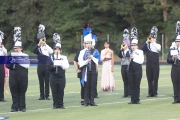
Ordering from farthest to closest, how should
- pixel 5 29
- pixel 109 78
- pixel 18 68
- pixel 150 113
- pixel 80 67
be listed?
pixel 5 29, pixel 109 78, pixel 80 67, pixel 18 68, pixel 150 113

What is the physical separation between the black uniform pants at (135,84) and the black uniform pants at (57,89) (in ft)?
7.55

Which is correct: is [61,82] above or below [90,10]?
below

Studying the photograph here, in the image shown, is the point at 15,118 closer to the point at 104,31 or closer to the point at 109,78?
the point at 109,78

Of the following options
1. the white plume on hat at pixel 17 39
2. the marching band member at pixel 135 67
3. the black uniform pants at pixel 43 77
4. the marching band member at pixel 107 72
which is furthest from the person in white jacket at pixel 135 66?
the marching band member at pixel 107 72

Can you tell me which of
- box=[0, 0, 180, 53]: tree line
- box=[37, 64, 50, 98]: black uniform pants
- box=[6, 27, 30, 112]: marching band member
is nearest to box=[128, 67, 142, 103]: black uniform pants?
box=[37, 64, 50, 98]: black uniform pants

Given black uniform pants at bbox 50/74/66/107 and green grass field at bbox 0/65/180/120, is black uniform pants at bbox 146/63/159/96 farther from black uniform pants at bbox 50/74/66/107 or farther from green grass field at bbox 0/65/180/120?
black uniform pants at bbox 50/74/66/107

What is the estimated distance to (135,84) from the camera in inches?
834

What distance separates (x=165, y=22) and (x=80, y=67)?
3787 centimetres

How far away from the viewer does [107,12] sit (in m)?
61.5

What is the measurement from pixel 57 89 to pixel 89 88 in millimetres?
1145

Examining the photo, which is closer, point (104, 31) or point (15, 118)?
point (15, 118)

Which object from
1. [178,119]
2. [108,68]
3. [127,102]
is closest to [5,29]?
[108,68]

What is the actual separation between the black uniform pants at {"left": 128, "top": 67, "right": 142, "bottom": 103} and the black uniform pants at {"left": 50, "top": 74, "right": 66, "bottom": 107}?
230 cm

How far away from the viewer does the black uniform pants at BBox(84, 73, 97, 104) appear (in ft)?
67.5
